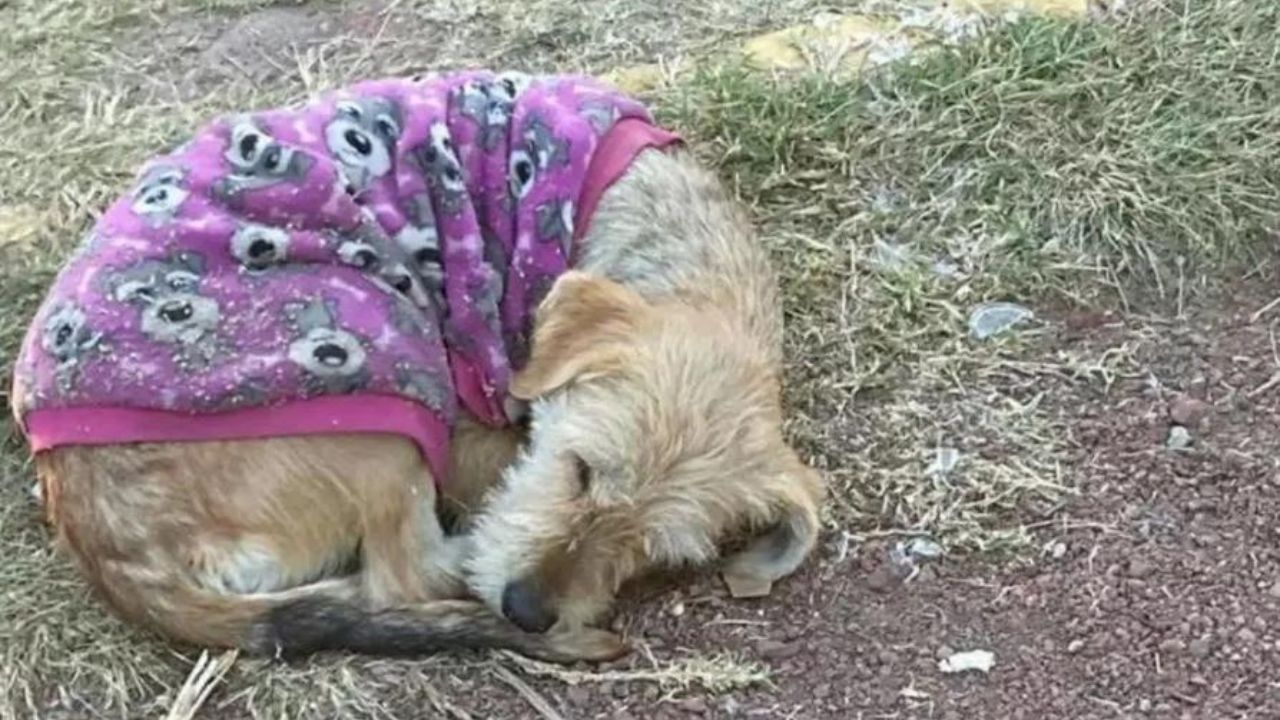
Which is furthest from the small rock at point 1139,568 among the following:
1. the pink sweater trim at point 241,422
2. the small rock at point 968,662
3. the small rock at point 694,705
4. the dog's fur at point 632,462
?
the pink sweater trim at point 241,422

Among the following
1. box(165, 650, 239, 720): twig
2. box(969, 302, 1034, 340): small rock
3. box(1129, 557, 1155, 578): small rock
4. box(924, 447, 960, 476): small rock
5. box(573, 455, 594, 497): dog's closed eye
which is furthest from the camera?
box(969, 302, 1034, 340): small rock

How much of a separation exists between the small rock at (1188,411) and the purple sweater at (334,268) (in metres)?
1.37

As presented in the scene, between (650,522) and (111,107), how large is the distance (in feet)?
8.81

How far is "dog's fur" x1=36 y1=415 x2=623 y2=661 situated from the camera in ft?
14.8

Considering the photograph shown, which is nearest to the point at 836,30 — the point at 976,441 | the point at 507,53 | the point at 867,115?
the point at 867,115

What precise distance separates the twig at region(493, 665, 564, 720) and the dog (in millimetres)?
65

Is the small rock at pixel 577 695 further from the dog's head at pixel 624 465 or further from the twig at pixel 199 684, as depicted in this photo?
the twig at pixel 199 684

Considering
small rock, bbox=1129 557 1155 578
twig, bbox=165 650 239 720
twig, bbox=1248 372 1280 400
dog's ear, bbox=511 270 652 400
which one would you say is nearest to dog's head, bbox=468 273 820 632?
dog's ear, bbox=511 270 652 400

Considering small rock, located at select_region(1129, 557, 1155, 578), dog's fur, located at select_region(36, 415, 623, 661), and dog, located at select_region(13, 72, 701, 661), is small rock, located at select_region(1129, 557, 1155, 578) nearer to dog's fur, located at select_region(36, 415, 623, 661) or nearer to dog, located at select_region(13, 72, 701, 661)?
Answer: dog, located at select_region(13, 72, 701, 661)

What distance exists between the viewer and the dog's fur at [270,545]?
4.51 m

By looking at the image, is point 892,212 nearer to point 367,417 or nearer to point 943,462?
point 943,462

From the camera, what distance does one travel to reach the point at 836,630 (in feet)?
15.4

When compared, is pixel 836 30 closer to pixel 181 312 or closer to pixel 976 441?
pixel 976 441

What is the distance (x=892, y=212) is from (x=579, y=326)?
150 centimetres
